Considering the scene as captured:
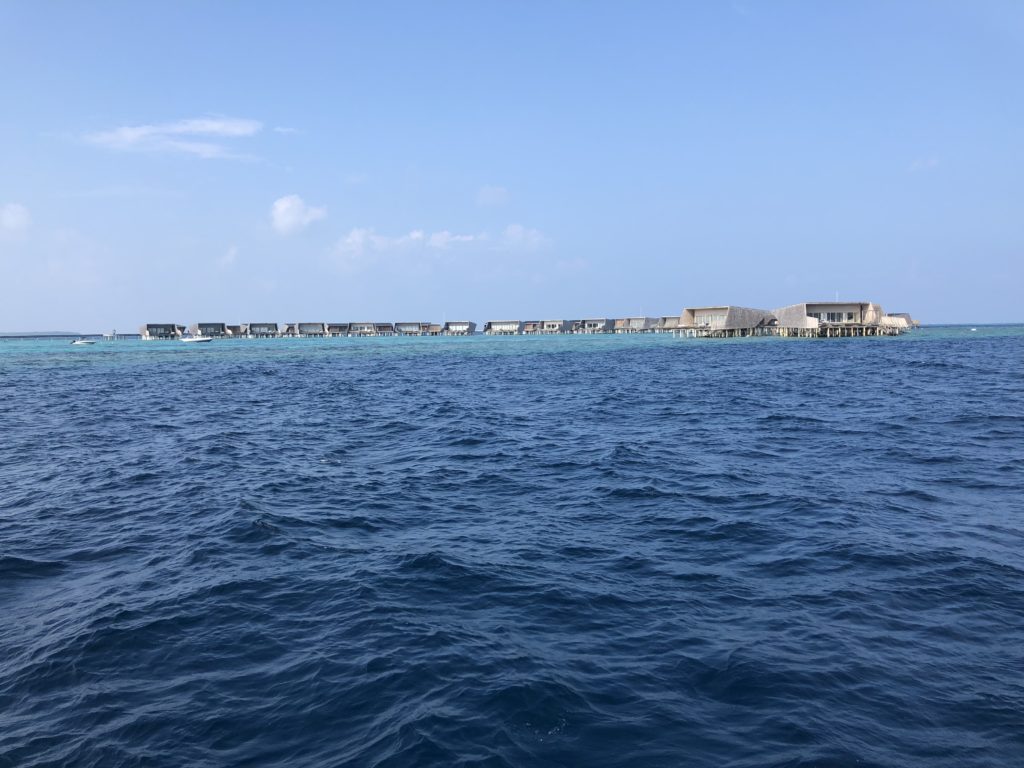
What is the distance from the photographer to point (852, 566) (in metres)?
9.80

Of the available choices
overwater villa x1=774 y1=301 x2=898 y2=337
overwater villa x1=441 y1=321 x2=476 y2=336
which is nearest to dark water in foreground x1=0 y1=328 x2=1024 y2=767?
overwater villa x1=774 y1=301 x2=898 y2=337

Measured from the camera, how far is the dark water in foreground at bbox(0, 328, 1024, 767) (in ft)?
19.7

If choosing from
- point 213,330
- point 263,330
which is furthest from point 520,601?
point 263,330

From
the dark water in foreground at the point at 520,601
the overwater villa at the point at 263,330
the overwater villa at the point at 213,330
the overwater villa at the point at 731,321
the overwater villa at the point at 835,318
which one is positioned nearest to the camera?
the dark water in foreground at the point at 520,601

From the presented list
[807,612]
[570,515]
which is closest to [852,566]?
[807,612]

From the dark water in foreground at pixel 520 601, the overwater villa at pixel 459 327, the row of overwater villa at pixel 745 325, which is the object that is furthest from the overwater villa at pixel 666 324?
the dark water in foreground at pixel 520 601

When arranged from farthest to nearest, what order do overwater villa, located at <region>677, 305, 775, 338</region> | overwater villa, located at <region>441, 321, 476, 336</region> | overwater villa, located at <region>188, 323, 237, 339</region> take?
overwater villa, located at <region>441, 321, 476, 336</region>, overwater villa, located at <region>188, 323, 237, 339</region>, overwater villa, located at <region>677, 305, 775, 338</region>

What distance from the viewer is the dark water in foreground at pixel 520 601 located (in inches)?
236

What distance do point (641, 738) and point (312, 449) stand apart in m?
16.7

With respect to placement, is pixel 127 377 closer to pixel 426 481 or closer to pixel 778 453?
pixel 426 481

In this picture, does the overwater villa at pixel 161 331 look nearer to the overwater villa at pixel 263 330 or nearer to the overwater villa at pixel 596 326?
the overwater villa at pixel 263 330

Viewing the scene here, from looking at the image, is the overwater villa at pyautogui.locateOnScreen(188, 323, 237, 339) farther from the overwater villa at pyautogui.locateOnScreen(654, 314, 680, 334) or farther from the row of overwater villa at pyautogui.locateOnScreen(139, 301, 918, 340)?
the overwater villa at pyautogui.locateOnScreen(654, 314, 680, 334)

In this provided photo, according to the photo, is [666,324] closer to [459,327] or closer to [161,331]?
[459,327]

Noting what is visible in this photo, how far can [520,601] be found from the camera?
8.85 metres
